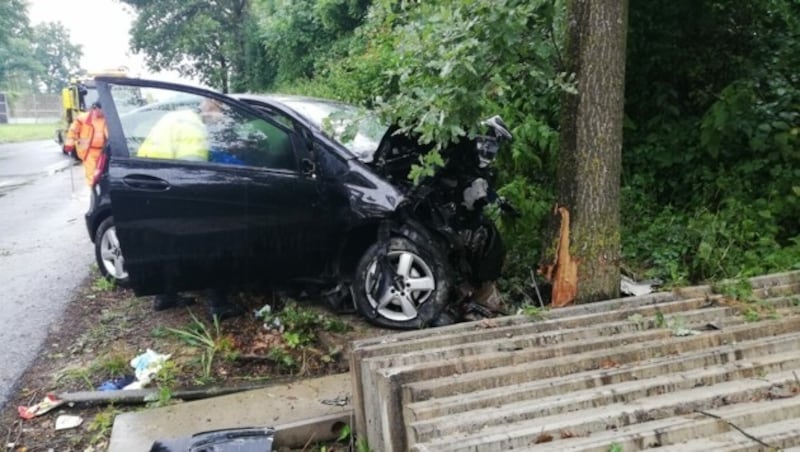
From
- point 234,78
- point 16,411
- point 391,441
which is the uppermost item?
point 234,78

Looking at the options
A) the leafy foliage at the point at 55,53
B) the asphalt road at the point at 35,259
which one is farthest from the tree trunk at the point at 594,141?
the leafy foliage at the point at 55,53

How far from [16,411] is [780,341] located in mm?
4096

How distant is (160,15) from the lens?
Answer: 23453mm

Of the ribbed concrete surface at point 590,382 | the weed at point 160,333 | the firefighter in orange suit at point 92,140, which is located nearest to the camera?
the ribbed concrete surface at point 590,382

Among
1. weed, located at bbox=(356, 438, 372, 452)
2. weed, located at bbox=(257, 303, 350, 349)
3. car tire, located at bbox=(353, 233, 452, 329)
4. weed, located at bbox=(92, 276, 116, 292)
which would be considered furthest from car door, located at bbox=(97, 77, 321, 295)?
weed, located at bbox=(356, 438, 372, 452)

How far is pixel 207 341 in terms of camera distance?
4371 millimetres

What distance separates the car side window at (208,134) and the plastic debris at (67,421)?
1.85m

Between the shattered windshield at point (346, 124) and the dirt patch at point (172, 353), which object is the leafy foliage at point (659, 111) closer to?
the shattered windshield at point (346, 124)

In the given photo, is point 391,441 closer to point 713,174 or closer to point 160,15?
point 713,174

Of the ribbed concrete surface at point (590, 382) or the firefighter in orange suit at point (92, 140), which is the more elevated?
the firefighter in orange suit at point (92, 140)

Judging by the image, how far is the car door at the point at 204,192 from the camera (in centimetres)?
445

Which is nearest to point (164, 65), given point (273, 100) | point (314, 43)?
point (314, 43)

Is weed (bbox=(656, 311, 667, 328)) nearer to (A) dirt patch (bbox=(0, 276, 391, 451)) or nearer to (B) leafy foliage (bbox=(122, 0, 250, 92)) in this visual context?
(A) dirt patch (bbox=(0, 276, 391, 451))

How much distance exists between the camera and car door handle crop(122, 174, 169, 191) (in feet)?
14.6
